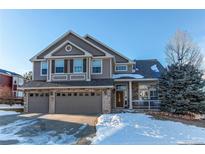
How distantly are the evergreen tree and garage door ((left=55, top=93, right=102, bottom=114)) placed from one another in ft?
14.4

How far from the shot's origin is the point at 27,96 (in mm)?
18578

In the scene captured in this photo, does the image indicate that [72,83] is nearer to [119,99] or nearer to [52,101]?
[52,101]

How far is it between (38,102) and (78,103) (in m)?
2.97

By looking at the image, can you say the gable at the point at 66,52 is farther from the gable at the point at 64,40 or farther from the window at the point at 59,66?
the gable at the point at 64,40

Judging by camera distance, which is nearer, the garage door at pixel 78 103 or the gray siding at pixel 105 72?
the garage door at pixel 78 103

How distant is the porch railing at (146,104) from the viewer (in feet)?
62.0

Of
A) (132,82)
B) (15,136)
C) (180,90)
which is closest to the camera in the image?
(15,136)

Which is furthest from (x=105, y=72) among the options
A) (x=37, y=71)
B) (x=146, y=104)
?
(x=37, y=71)

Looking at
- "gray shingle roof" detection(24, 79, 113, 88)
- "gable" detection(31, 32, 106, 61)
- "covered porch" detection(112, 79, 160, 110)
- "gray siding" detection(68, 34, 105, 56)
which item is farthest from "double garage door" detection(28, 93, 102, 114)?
"gable" detection(31, 32, 106, 61)

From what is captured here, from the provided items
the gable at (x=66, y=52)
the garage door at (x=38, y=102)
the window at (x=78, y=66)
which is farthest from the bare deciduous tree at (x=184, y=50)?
the garage door at (x=38, y=102)

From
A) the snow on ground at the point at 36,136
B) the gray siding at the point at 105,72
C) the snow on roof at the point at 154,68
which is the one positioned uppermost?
the snow on roof at the point at 154,68
